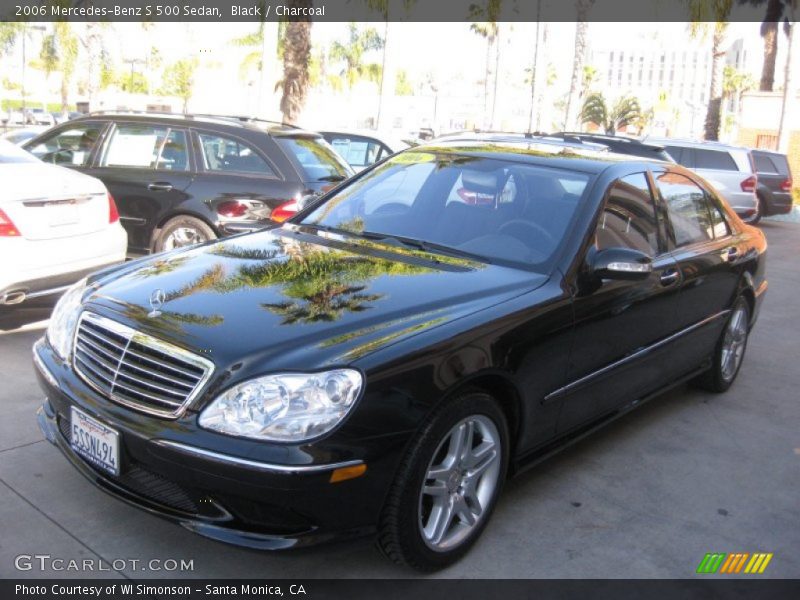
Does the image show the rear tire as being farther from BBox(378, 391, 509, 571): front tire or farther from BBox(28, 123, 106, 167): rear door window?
BBox(378, 391, 509, 571): front tire

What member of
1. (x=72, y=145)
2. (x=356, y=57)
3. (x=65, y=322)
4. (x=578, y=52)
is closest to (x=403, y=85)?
(x=356, y=57)

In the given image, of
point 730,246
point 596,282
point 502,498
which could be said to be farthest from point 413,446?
point 730,246

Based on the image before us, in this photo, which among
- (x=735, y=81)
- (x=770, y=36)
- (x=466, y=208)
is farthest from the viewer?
(x=735, y=81)

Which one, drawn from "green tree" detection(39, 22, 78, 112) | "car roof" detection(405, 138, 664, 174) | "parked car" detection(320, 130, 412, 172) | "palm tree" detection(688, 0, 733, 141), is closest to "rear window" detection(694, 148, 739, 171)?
"parked car" detection(320, 130, 412, 172)

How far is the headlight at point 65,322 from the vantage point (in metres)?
3.51

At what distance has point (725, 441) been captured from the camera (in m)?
5.06

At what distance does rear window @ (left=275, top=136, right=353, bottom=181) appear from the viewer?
776cm

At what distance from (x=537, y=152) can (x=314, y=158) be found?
376 centimetres

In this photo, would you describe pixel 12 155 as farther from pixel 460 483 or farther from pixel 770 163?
pixel 770 163

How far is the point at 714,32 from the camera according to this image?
2905 cm

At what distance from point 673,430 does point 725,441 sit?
0.30 metres

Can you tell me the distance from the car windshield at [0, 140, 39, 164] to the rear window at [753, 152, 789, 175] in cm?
1664

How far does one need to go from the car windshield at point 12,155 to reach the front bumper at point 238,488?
13.1 feet

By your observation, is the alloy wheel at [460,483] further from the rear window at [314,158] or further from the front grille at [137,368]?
the rear window at [314,158]
